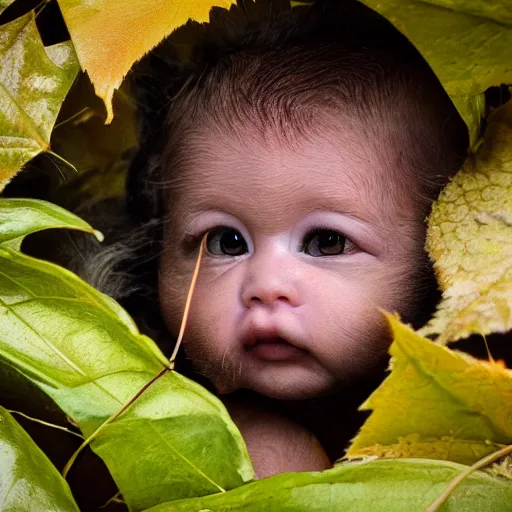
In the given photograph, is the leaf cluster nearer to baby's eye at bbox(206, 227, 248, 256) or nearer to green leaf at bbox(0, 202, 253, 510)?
green leaf at bbox(0, 202, 253, 510)

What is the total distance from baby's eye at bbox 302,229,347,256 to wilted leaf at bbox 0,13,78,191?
23cm

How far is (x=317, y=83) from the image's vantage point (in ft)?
2.45

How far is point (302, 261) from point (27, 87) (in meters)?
0.26

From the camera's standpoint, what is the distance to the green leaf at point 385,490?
58 cm

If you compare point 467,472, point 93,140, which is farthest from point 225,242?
point 467,472

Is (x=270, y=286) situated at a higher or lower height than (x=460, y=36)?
lower

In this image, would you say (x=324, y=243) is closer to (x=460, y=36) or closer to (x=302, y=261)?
(x=302, y=261)

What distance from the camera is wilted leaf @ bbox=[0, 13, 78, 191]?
0.73m

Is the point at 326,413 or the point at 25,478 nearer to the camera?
the point at 25,478

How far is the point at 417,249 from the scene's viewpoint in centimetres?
75

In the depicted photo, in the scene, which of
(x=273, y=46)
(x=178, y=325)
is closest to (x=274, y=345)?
(x=178, y=325)

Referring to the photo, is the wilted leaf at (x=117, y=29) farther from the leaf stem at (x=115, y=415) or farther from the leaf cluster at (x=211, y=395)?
the leaf stem at (x=115, y=415)

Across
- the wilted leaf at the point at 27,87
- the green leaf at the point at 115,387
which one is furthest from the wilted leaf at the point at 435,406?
the wilted leaf at the point at 27,87

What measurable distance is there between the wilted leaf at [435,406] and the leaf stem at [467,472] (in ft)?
0.04
